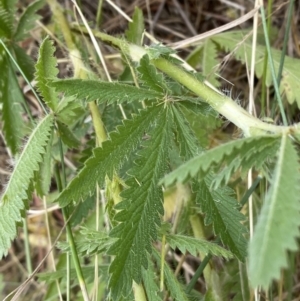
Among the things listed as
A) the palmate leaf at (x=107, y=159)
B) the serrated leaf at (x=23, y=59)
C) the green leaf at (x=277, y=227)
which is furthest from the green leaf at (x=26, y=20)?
the green leaf at (x=277, y=227)

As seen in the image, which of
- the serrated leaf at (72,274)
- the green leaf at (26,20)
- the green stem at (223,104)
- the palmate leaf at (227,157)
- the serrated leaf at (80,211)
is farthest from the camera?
the green leaf at (26,20)

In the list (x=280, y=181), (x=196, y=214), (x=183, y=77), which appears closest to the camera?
(x=280, y=181)

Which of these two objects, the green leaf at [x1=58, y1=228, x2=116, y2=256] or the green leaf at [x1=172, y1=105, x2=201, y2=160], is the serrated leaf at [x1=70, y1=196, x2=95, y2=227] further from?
the green leaf at [x1=172, y1=105, x2=201, y2=160]

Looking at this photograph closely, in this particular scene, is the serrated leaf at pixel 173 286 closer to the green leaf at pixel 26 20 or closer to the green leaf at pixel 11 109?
the green leaf at pixel 11 109

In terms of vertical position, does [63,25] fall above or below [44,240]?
above

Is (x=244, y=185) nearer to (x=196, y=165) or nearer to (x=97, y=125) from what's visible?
(x=97, y=125)

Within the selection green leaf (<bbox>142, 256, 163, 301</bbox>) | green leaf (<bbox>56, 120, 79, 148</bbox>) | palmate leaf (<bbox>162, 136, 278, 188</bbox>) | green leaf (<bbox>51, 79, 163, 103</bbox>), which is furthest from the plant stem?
palmate leaf (<bbox>162, 136, 278, 188</bbox>)

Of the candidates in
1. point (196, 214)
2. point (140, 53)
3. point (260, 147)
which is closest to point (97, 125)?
point (140, 53)

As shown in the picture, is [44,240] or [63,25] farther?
[44,240]
